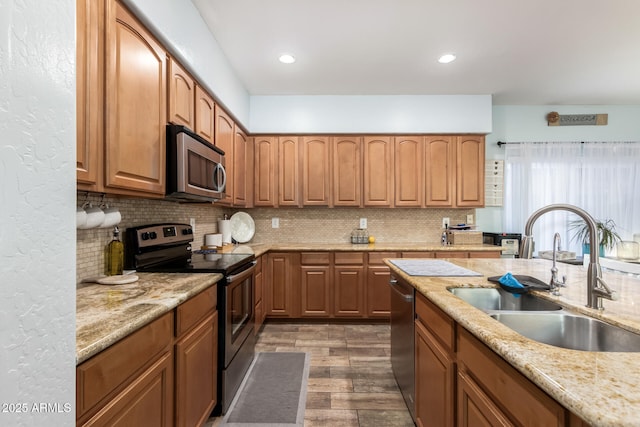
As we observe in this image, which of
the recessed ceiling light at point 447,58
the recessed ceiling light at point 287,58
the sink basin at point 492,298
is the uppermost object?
the recessed ceiling light at point 287,58

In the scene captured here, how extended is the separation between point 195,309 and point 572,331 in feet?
5.22

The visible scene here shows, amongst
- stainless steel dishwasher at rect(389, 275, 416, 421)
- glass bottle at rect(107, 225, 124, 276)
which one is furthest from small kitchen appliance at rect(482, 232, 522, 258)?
glass bottle at rect(107, 225, 124, 276)

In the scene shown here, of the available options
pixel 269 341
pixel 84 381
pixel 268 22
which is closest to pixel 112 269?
pixel 84 381

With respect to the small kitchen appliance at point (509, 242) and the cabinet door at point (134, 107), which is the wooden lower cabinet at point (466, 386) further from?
the small kitchen appliance at point (509, 242)

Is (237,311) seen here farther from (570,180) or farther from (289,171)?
(570,180)

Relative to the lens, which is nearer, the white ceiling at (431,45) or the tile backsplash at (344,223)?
the white ceiling at (431,45)

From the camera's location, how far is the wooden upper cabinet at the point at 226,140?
277cm

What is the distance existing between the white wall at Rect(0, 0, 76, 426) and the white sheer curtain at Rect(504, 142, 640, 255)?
4.61 metres

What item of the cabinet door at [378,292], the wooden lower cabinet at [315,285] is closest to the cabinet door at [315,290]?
the wooden lower cabinet at [315,285]

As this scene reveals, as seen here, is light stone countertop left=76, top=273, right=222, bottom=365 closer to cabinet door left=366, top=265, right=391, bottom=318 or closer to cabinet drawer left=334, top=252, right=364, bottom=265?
cabinet drawer left=334, top=252, right=364, bottom=265

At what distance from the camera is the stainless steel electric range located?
1863 millimetres

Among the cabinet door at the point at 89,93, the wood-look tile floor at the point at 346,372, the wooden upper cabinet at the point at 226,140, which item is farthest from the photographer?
the wooden upper cabinet at the point at 226,140

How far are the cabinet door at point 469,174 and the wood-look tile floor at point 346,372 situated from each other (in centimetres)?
180

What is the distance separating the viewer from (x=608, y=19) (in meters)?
2.31
